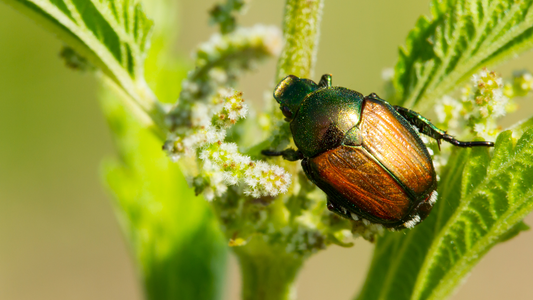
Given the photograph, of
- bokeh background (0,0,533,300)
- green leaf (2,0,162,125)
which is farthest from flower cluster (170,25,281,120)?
bokeh background (0,0,533,300)

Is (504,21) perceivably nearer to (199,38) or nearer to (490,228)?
(490,228)

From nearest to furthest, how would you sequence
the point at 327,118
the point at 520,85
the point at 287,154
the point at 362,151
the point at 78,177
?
1. the point at 520,85
2. the point at 287,154
3. the point at 362,151
4. the point at 327,118
5. the point at 78,177

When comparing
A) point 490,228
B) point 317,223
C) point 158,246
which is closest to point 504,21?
point 490,228

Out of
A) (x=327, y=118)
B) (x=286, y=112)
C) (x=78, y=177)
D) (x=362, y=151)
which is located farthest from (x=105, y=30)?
(x=78, y=177)

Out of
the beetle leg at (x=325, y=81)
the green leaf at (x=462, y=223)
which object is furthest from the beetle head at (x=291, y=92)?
the green leaf at (x=462, y=223)

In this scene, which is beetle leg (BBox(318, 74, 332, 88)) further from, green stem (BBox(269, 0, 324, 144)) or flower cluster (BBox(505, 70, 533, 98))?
flower cluster (BBox(505, 70, 533, 98))

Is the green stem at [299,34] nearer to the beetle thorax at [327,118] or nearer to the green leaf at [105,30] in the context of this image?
the beetle thorax at [327,118]

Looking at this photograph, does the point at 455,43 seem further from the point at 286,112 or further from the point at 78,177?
the point at 78,177
